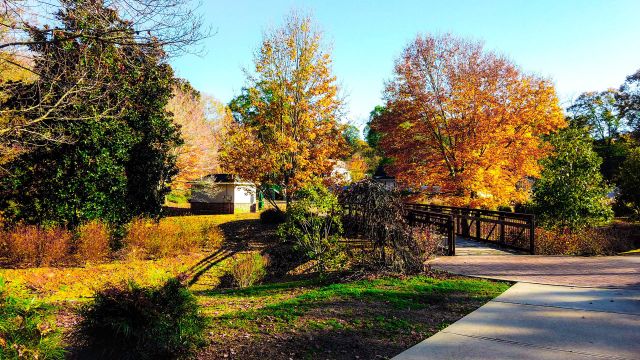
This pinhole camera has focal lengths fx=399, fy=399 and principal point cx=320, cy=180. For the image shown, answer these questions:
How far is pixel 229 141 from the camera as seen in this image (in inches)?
683

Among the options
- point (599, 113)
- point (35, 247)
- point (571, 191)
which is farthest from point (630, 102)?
point (35, 247)

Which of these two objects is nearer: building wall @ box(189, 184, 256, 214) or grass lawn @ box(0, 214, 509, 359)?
grass lawn @ box(0, 214, 509, 359)

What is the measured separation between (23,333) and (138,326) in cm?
97

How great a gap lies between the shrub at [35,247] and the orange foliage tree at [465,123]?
12.2 m

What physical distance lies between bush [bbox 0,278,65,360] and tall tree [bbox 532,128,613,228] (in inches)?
610

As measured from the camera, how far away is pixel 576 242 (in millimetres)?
13227

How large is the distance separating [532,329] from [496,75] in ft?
43.0

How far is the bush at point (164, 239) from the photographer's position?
13.4 metres

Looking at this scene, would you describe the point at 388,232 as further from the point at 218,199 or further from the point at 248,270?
the point at 218,199

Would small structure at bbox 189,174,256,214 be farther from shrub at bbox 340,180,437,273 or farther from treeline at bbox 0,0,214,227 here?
shrub at bbox 340,180,437,273

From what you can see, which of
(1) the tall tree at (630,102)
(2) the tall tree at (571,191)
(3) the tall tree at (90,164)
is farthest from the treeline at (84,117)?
(1) the tall tree at (630,102)

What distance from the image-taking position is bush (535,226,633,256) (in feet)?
42.5

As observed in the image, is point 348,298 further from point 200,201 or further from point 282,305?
point 200,201

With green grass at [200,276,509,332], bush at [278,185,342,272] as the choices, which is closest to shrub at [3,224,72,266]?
green grass at [200,276,509,332]
